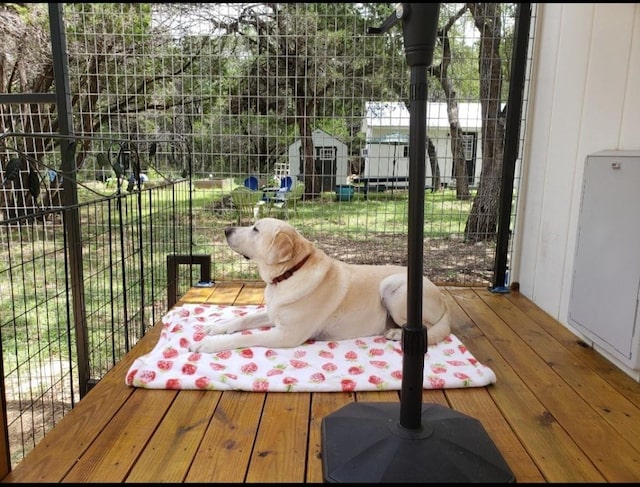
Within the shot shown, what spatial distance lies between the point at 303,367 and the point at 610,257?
138 cm

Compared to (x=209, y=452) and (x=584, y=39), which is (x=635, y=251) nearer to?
(x=584, y=39)

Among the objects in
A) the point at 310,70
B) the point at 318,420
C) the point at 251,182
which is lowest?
the point at 318,420

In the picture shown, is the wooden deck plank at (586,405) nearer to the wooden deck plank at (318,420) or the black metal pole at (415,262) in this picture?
the black metal pole at (415,262)

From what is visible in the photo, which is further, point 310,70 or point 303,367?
point 310,70

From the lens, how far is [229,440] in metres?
1.47

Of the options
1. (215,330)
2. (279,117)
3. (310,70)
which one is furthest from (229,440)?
(310,70)

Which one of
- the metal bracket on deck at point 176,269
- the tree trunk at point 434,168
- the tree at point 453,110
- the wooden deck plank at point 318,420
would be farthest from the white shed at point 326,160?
the wooden deck plank at point 318,420

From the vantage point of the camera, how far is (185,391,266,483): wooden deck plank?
1.30 m

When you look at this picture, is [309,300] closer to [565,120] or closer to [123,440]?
[123,440]

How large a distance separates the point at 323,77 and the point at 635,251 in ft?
7.11

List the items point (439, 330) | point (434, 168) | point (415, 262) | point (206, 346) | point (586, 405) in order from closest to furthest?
point (415, 262), point (586, 405), point (206, 346), point (439, 330), point (434, 168)

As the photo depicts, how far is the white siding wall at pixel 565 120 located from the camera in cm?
206

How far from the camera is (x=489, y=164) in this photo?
3.25m

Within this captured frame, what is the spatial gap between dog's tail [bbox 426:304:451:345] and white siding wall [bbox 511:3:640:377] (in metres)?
0.69
